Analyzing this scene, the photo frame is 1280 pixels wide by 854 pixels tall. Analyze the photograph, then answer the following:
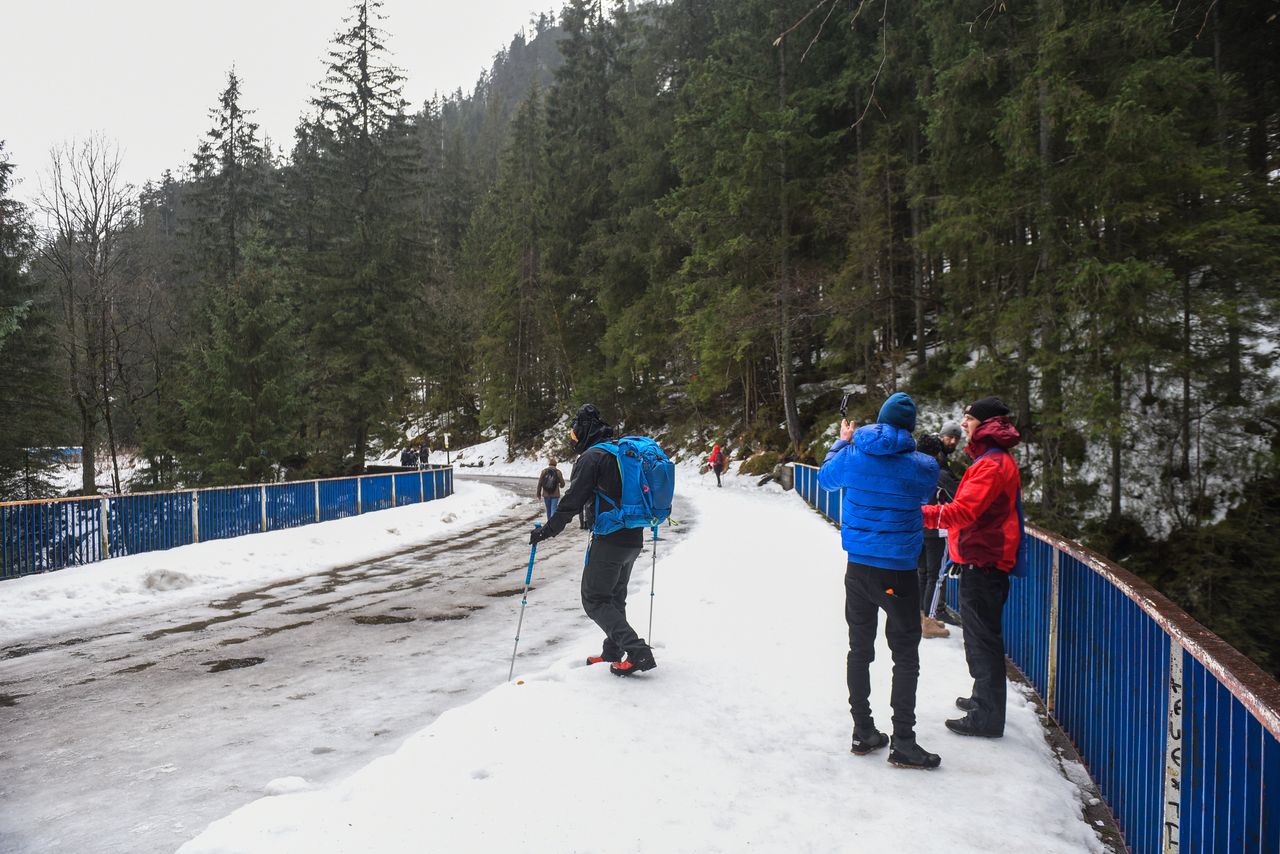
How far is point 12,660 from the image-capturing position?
7.11 meters

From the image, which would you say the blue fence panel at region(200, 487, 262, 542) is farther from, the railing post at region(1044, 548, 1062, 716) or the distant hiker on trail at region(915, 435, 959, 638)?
the railing post at region(1044, 548, 1062, 716)

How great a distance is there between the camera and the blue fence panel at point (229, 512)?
14344 mm


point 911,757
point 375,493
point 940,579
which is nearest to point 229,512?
point 375,493

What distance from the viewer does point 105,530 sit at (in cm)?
1227

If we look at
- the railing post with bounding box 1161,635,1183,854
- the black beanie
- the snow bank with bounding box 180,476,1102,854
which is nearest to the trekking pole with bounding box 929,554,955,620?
the snow bank with bounding box 180,476,1102,854

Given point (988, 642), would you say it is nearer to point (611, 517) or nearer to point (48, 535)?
point (611, 517)

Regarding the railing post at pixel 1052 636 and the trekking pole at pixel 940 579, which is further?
the trekking pole at pixel 940 579

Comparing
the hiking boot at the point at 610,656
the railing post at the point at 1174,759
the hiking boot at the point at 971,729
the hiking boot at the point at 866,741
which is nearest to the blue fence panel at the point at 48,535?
the hiking boot at the point at 610,656

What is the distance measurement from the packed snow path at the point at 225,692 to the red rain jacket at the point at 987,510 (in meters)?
3.65

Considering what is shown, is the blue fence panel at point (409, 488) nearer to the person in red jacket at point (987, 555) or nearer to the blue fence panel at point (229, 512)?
the blue fence panel at point (229, 512)

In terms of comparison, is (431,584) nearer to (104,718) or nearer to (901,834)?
(104,718)

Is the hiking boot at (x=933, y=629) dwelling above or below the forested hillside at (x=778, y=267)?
below

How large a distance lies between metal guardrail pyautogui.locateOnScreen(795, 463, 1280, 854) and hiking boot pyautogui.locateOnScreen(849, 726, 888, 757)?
115 centimetres

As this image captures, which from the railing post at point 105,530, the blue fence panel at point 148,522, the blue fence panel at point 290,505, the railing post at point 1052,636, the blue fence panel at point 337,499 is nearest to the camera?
the railing post at point 1052,636
